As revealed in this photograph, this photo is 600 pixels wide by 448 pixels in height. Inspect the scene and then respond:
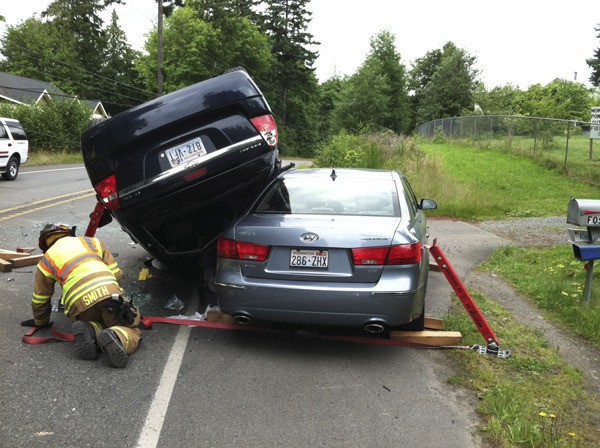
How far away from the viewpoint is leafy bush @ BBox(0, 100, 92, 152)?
28516mm

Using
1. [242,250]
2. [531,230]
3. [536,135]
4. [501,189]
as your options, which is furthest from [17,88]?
[242,250]

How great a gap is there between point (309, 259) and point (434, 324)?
5.20 ft

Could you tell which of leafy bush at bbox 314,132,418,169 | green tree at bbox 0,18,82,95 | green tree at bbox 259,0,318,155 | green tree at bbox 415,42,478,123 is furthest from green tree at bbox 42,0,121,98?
leafy bush at bbox 314,132,418,169

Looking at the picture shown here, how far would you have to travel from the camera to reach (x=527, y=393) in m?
3.91

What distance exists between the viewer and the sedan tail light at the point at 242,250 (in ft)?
14.2

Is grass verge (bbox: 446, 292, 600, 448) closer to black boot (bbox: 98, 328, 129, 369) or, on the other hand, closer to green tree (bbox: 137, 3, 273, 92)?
black boot (bbox: 98, 328, 129, 369)

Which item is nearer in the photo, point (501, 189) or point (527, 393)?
point (527, 393)

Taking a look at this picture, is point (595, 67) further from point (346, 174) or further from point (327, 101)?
point (346, 174)

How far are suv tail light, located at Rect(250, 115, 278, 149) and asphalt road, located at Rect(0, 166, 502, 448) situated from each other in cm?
174

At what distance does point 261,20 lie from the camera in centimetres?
6353

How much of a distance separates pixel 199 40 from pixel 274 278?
54.4 meters

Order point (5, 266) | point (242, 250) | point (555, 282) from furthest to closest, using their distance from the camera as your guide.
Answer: point (555, 282), point (5, 266), point (242, 250)

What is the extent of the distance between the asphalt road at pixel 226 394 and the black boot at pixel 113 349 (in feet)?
0.24

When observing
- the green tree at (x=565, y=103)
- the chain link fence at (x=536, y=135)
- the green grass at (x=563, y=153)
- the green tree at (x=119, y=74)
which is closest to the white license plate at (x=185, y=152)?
the green grass at (x=563, y=153)
